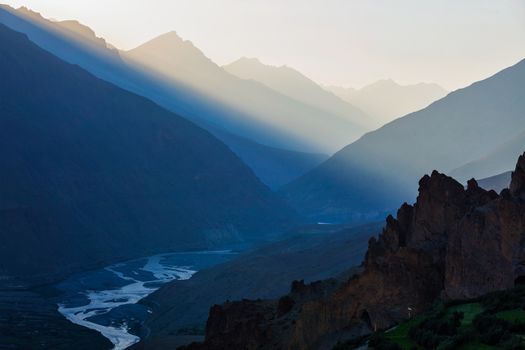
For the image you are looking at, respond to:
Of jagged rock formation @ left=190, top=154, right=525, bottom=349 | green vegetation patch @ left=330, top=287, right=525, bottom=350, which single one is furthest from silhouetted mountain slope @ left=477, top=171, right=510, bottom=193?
green vegetation patch @ left=330, top=287, right=525, bottom=350

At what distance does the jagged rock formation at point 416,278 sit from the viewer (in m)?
33.5

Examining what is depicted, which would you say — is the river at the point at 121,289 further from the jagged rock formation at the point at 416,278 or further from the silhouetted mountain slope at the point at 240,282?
the jagged rock formation at the point at 416,278

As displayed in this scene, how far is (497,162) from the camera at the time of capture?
185000mm

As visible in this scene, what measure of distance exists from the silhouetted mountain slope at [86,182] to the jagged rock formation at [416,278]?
257 ft

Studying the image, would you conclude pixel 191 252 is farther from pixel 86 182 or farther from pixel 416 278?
pixel 416 278

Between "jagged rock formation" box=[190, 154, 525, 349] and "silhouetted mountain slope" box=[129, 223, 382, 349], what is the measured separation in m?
27.2

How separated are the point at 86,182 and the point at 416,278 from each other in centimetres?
12490

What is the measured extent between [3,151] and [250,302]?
104 meters

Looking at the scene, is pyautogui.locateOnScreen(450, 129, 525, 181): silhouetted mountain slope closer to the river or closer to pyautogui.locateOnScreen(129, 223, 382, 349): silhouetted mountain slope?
the river

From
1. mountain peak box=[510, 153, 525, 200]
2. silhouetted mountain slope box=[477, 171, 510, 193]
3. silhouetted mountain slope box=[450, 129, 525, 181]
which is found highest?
silhouetted mountain slope box=[450, 129, 525, 181]

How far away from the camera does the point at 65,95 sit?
595 ft

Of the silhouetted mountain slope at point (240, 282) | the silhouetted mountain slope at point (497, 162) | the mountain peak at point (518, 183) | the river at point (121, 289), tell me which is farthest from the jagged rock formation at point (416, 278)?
the silhouetted mountain slope at point (497, 162)

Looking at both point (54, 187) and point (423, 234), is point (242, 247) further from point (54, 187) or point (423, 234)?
point (423, 234)

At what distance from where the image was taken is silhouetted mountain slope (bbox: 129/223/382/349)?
80125mm
